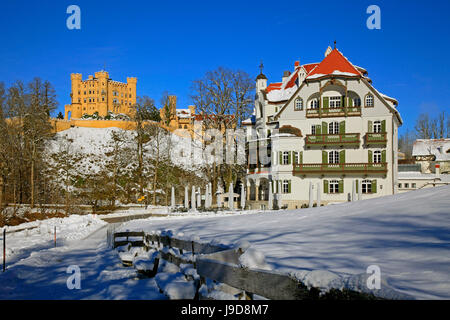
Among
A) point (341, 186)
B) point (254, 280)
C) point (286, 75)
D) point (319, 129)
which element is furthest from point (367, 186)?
point (254, 280)

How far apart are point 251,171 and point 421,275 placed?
36856 millimetres

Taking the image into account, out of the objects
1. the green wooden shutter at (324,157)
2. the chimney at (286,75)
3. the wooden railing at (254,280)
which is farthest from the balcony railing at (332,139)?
the wooden railing at (254,280)

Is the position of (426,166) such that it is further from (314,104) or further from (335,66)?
(335,66)

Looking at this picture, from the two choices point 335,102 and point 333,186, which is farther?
point 335,102

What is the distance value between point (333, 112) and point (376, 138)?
4930mm

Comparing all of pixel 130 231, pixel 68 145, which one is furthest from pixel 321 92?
pixel 68 145

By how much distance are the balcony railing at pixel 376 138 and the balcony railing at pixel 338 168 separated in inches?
85.8

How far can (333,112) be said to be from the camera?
35.7 metres

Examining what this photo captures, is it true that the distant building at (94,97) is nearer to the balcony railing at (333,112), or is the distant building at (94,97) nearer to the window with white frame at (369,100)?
the balcony railing at (333,112)

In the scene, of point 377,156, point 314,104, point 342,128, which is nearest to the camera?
point 377,156

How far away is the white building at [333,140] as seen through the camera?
3450cm

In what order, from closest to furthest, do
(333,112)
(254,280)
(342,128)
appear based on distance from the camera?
(254,280) < (342,128) < (333,112)

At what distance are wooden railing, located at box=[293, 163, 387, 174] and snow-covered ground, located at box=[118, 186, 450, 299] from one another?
2556cm

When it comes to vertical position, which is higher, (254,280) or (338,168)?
(338,168)
